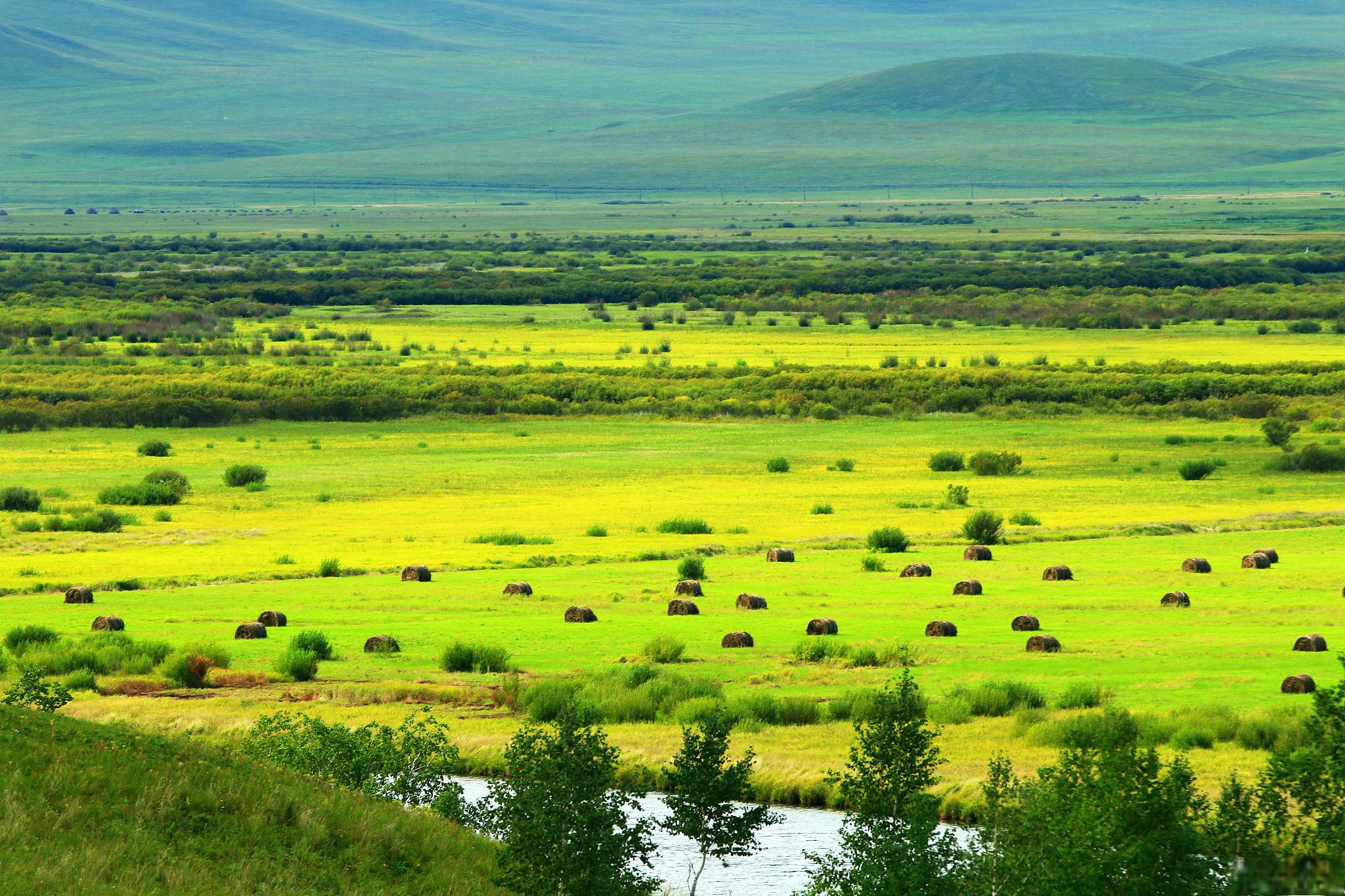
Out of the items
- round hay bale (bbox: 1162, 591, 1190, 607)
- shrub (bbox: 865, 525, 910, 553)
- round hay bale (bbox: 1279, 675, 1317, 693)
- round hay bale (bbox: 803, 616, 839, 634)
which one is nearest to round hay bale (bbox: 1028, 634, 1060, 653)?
round hay bale (bbox: 803, 616, 839, 634)

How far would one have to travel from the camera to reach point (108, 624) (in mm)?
27891

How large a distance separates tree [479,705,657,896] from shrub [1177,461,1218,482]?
40.9 metres

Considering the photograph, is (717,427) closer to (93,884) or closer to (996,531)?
(996,531)

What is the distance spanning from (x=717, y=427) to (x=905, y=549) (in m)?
29.5

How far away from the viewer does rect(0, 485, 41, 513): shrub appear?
45.2 m

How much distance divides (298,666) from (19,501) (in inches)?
934

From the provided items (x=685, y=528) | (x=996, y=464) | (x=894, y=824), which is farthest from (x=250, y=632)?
(x=996, y=464)

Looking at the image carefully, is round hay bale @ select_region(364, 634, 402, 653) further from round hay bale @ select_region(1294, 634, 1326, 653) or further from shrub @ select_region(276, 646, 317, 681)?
round hay bale @ select_region(1294, 634, 1326, 653)

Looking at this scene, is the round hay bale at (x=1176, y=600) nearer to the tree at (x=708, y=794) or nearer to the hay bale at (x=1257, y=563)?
the hay bale at (x=1257, y=563)

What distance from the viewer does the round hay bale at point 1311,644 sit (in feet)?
81.1

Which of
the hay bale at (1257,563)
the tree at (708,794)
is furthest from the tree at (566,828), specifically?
the hay bale at (1257,563)

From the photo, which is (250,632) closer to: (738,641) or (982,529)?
(738,641)

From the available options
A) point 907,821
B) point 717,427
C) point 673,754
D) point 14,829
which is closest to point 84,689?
point 673,754

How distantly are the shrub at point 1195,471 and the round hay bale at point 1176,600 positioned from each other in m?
23.6
